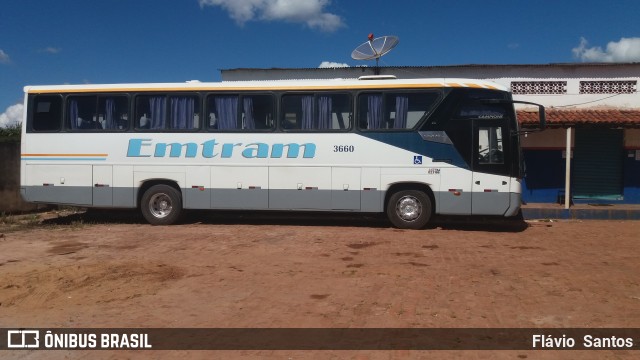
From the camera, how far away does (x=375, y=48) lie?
1490 centimetres

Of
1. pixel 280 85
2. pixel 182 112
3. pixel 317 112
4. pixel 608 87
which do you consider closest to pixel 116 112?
pixel 182 112

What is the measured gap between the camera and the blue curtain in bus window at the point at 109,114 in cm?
1181

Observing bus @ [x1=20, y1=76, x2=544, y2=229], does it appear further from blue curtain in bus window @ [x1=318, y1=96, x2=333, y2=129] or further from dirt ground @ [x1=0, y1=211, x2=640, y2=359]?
dirt ground @ [x1=0, y1=211, x2=640, y2=359]

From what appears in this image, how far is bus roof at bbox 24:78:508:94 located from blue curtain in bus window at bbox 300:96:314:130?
0.29 m

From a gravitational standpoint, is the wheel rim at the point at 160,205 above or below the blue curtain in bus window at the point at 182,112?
below

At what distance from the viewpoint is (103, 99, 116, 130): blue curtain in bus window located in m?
11.8

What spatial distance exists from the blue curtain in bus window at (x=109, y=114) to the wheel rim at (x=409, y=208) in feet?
22.6

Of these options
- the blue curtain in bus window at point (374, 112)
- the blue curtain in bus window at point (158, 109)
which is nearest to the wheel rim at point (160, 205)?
the blue curtain in bus window at point (158, 109)

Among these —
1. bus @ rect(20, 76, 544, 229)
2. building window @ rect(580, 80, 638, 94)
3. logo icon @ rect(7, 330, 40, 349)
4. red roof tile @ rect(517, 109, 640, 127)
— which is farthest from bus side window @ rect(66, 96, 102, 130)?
building window @ rect(580, 80, 638, 94)

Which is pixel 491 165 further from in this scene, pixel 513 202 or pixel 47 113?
pixel 47 113

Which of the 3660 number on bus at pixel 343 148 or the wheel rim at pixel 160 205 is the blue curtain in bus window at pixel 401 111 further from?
the wheel rim at pixel 160 205

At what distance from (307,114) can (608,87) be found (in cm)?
1114

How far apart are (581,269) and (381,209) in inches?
183

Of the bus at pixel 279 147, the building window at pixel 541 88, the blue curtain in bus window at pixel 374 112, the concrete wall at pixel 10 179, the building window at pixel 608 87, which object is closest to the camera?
the bus at pixel 279 147
